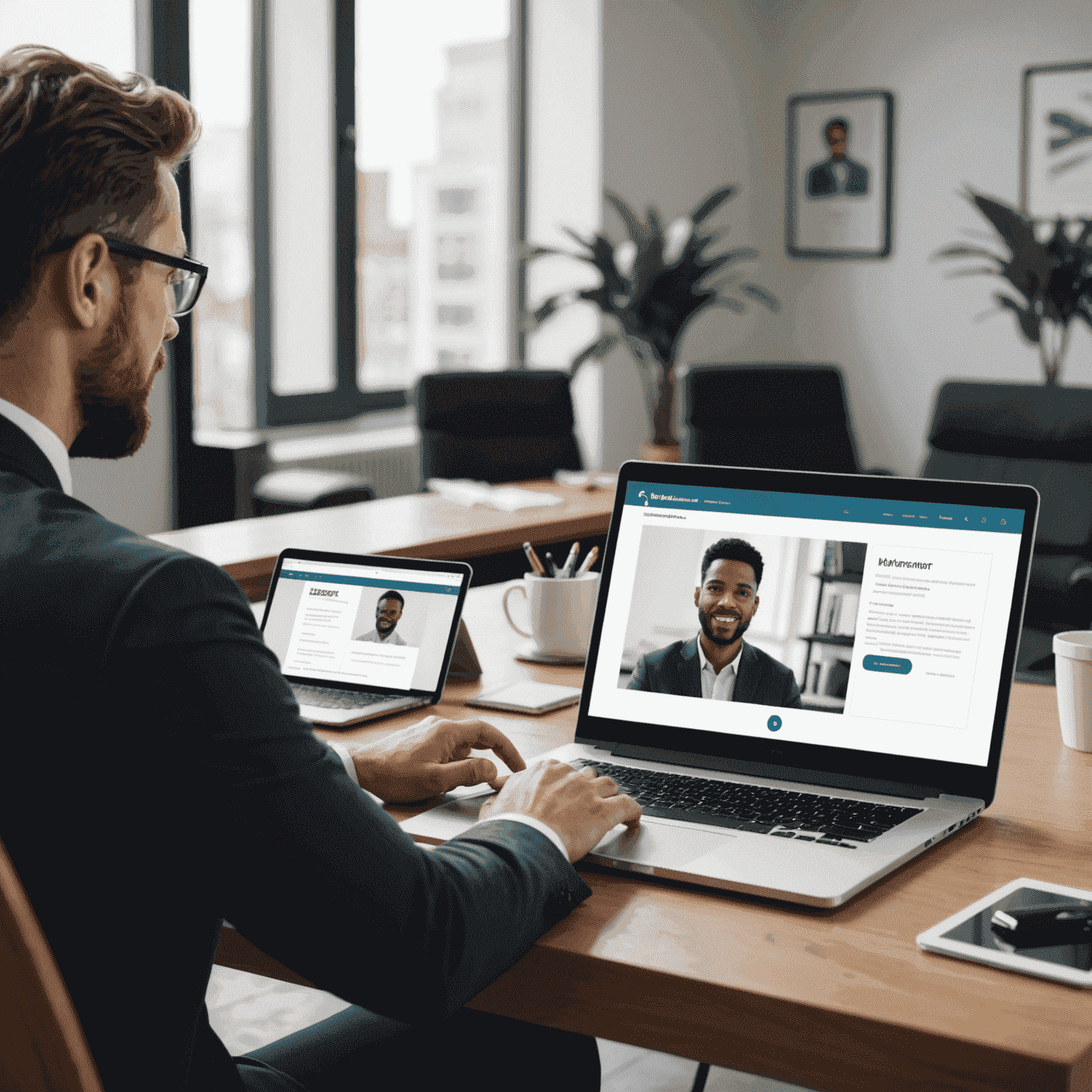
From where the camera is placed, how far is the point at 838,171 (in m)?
5.94

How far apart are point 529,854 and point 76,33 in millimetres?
3835

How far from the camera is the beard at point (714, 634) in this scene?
3.88 ft

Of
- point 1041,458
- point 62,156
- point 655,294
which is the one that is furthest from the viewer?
point 655,294

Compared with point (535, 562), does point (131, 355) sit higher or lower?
higher

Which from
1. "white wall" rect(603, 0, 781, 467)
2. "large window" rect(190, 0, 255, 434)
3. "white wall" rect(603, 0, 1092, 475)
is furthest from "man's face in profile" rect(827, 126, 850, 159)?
"large window" rect(190, 0, 255, 434)

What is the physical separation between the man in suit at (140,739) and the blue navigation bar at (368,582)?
1.95 ft

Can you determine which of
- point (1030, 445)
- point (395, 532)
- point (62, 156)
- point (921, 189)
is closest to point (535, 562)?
point (62, 156)

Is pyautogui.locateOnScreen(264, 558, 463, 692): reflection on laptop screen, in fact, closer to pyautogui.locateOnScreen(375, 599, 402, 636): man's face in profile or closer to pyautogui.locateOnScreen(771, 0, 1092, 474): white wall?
pyautogui.locateOnScreen(375, 599, 402, 636): man's face in profile

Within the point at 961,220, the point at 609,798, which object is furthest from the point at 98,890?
the point at 961,220

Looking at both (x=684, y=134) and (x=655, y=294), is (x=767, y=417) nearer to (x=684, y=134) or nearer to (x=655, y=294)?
(x=655, y=294)

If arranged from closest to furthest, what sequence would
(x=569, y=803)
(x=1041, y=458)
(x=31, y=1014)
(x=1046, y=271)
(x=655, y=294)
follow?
1. (x=31, y=1014)
2. (x=569, y=803)
3. (x=1041, y=458)
4. (x=655, y=294)
5. (x=1046, y=271)

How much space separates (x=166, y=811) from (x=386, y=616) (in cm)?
77

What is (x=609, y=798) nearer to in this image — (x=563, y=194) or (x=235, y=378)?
(x=235, y=378)

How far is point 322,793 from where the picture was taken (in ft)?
2.42
